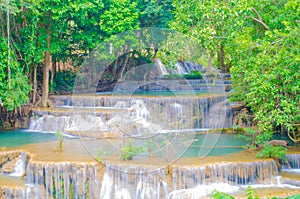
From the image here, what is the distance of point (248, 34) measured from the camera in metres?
12.0

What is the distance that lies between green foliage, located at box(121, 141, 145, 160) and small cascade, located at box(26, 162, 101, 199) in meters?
0.75

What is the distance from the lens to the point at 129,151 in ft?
36.8

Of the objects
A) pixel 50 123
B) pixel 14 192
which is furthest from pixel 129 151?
pixel 50 123

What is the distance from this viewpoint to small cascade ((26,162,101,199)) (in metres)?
10.5

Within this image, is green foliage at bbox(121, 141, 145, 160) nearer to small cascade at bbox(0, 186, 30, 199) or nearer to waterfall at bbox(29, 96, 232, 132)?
small cascade at bbox(0, 186, 30, 199)

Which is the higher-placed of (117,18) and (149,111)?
(117,18)

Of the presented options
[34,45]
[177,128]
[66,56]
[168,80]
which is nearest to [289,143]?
[177,128]

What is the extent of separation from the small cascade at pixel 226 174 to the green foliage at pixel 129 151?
117 cm

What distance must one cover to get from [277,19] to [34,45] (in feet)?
26.9

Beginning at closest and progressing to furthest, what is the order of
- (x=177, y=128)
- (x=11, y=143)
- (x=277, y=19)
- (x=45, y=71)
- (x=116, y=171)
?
1. (x=116, y=171)
2. (x=277, y=19)
3. (x=11, y=143)
4. (x=177, y=128)
5. (x=45, y=71)

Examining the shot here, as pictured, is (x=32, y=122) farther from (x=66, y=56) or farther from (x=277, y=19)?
(x=277, y=19)

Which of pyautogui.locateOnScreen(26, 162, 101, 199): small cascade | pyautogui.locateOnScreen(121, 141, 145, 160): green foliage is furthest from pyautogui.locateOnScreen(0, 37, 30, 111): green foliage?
pyautogui.locateOnScreen(121, 141, 145, 160): green foliage

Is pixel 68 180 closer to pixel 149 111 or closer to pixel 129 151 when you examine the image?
pixel 129 151

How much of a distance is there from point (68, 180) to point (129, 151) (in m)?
A: 1.55
